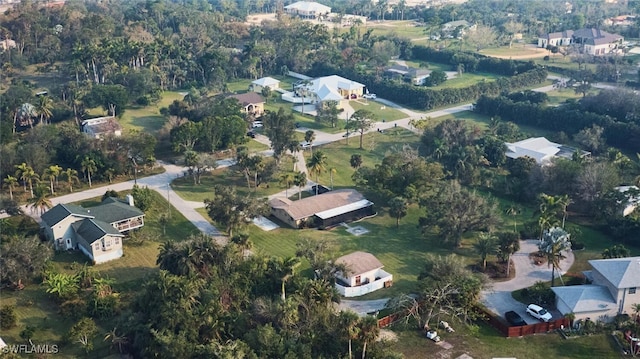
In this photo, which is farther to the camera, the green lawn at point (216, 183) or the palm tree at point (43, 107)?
the palm tree at point (43, 107)

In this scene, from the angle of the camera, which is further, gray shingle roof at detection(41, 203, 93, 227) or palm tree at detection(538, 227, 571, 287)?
gray shingle roof at detection(41, 203, 93, 227)

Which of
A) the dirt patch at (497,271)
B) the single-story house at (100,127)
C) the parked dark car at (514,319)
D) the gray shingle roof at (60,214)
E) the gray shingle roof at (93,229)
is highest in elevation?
the single-story house at (100,127)

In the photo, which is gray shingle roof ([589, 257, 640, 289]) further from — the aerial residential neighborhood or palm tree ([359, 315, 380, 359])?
palm tree ([359, 315, 380, 359])

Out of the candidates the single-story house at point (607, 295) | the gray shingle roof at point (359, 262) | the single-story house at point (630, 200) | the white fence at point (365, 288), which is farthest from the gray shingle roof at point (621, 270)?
the gray shingle roof at point (359, 262)

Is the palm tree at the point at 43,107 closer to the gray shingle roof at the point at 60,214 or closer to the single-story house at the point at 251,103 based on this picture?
the single-story house at the point at 251,103

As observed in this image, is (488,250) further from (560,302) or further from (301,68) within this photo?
(301,68)
